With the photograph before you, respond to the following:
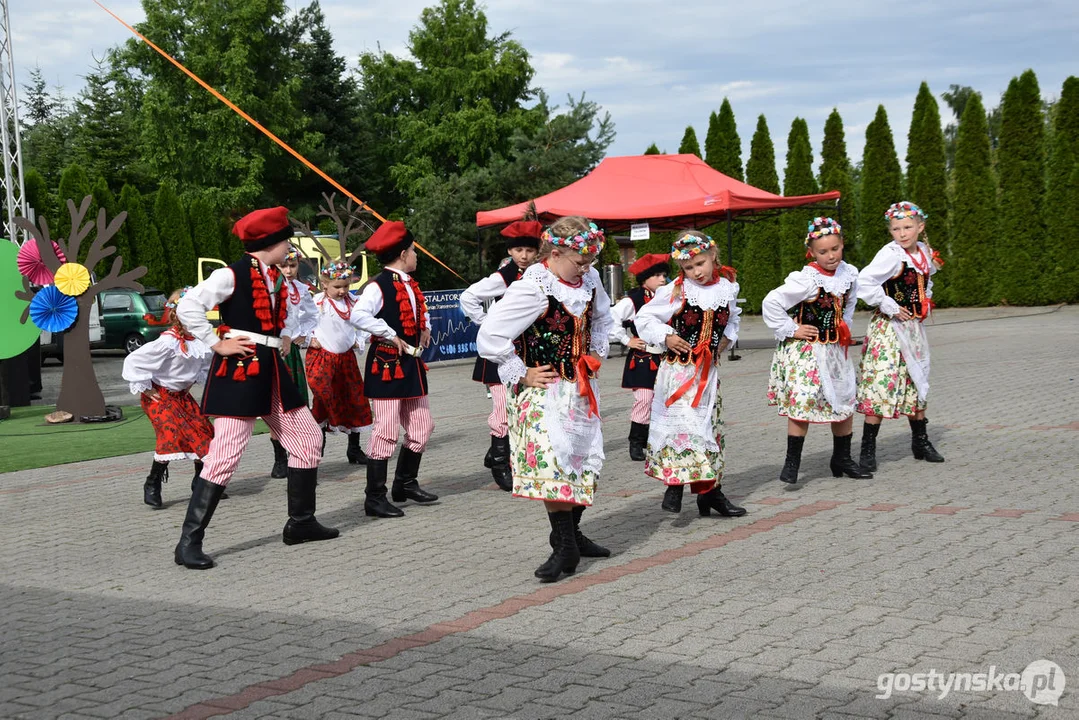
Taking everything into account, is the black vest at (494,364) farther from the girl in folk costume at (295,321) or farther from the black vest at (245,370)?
the black vest at (245,370)

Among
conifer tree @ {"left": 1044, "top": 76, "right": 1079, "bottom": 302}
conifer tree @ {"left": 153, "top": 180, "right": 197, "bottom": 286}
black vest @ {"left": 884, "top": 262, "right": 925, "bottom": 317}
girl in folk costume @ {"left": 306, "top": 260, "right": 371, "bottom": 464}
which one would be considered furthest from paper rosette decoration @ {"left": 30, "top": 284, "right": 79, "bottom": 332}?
conifer tree @ {"left": 1044, "top": 76, "right": 1079, "bottom": 302}

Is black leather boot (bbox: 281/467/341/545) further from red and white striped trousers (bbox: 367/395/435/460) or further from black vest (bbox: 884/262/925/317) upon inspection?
black vest (bbox: 884/262/925/317)

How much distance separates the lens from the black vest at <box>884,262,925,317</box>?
8500 millimetres

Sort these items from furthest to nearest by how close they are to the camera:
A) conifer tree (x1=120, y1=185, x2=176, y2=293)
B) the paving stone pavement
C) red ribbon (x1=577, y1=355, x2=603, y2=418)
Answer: conifer tree (x1=120, y1=185, x2=176, y2=293)
red ribbon (x1=577, y1=355, x2=603, y2=418)
the paving stone pavement

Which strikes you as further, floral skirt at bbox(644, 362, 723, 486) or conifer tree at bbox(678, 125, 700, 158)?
conifer tree at bbox(678, 125, 700, 158)

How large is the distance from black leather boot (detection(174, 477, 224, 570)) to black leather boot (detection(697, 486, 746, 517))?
2842mm

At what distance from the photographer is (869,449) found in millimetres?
8367

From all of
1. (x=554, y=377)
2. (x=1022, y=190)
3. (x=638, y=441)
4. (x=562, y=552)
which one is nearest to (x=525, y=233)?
(x=638, y=441)

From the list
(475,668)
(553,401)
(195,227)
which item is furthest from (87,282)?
(195,227)

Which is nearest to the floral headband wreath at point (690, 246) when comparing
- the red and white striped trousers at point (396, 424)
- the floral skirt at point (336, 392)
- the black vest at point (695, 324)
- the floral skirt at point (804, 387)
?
the black vest at point (695, 324)

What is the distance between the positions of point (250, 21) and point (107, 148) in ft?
39.6

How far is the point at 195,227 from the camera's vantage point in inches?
1323

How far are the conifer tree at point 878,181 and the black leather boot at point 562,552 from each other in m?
28.4

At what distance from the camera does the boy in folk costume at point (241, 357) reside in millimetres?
6219
